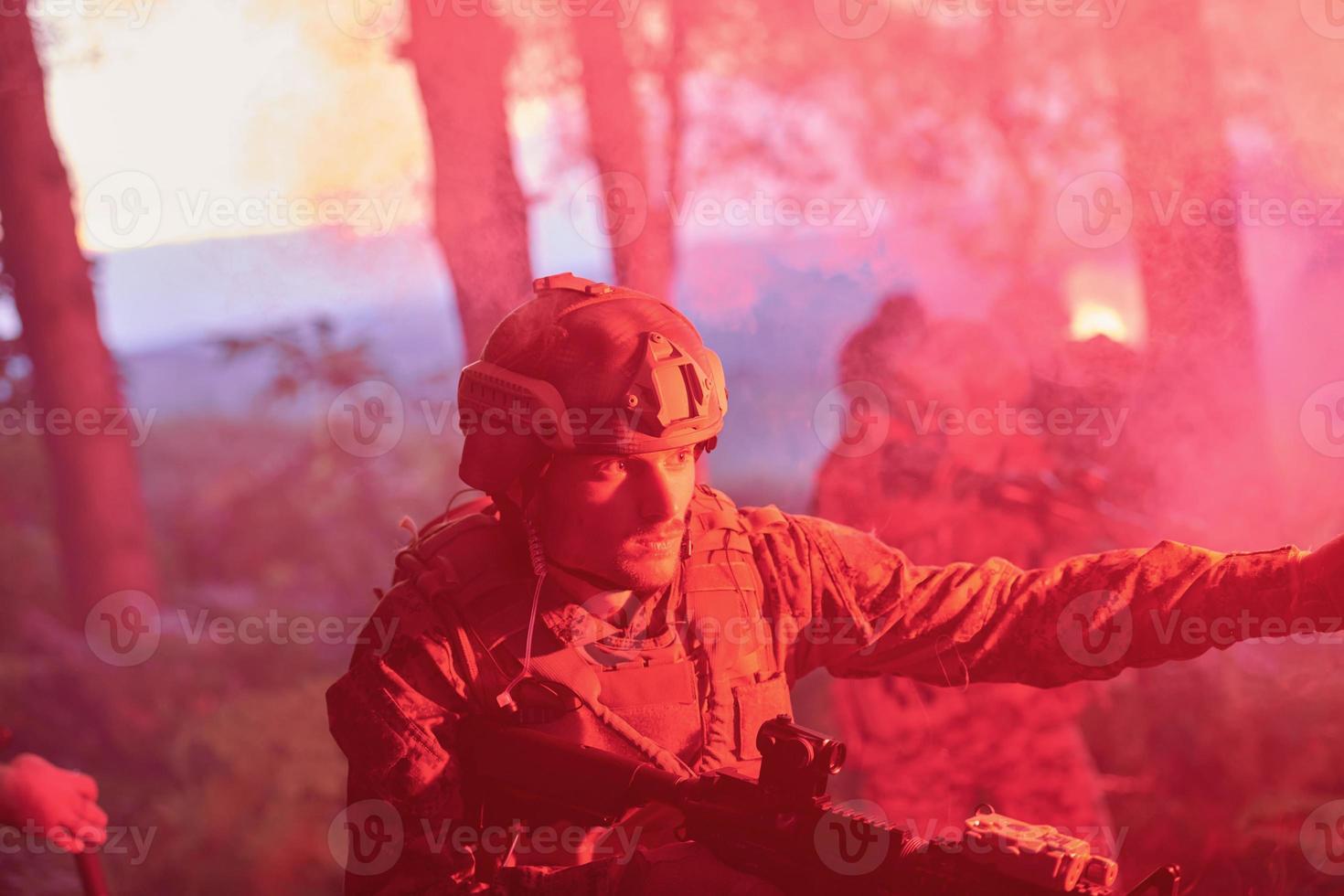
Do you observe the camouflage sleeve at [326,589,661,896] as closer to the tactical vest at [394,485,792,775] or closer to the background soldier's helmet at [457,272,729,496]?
the tactical vest at [394,485,792,775]

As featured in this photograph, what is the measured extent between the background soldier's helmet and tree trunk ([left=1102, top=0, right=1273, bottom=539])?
8.79 ft

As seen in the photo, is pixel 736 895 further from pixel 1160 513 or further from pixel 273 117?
pixel 273 117

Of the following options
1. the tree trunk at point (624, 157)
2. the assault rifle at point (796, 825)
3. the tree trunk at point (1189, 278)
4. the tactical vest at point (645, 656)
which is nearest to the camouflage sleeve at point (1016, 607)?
the tactical vest at point (645, 656)

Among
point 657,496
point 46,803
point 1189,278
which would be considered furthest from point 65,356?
point 1189,278

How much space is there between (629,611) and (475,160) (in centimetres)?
297

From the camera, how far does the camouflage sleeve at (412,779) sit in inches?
90.7

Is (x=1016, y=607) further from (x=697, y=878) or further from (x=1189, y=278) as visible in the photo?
(x=1189, y=278)

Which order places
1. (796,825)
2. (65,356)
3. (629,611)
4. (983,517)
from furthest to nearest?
1. (65,356)
2. (983,517)
3. (629,611)
4. (796,825)

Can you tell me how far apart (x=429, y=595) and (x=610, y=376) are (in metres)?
0.65

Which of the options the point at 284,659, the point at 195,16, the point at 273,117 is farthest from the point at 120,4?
the point at 284,659

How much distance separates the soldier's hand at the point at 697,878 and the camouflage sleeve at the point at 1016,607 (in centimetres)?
60

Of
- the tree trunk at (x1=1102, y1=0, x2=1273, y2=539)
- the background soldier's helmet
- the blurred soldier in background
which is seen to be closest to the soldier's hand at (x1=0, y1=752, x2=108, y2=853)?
the background soldier's helmet

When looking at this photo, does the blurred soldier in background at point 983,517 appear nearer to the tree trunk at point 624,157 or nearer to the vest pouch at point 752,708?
the tree trunk at point 624,157

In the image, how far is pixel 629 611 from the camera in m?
2.72
